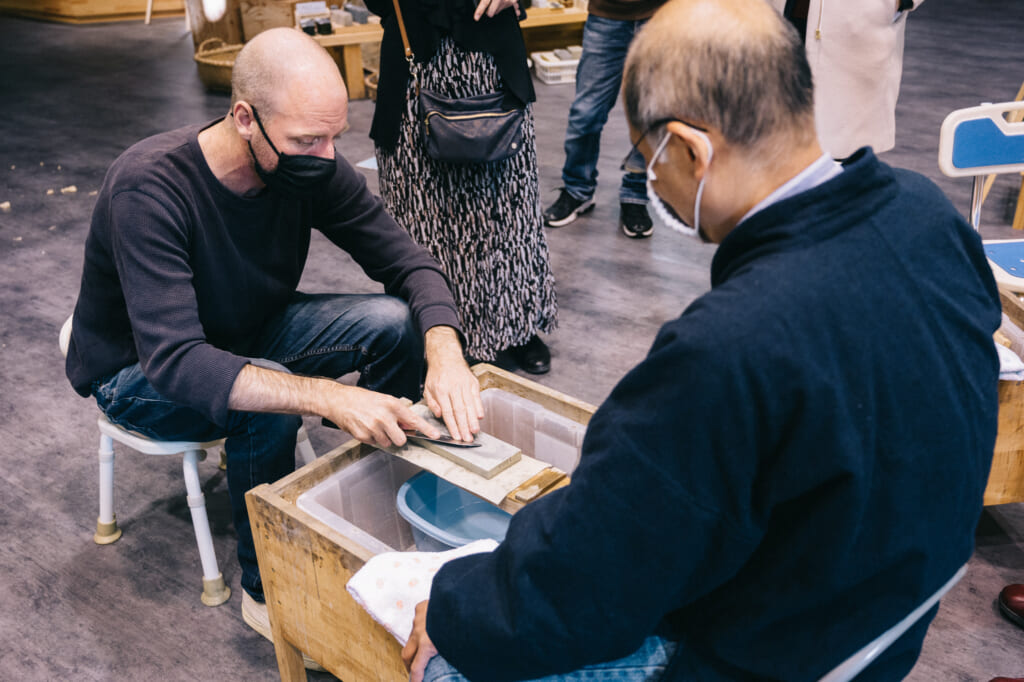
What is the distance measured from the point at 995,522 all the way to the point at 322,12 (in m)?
5.15

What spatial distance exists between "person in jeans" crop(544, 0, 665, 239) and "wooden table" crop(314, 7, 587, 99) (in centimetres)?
182

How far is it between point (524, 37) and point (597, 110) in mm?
3003

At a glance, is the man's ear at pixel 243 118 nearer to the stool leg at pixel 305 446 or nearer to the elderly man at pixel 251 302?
the elderly man at pixel 251 302

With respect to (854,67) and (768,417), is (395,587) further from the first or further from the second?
(854,67)

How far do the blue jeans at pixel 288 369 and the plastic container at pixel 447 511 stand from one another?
0.97 ft

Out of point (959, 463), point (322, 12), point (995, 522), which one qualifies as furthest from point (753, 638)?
point (322, 12)

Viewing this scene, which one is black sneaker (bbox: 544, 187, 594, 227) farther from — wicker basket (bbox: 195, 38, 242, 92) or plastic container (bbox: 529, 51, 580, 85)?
wicker basket (bbox: 195, 38, 242, 92)

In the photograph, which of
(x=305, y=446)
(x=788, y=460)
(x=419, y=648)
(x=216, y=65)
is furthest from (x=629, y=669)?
(x=216, y=65)

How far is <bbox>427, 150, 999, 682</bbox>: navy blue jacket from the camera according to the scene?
2.63 ft

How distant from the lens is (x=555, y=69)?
623 centimetres

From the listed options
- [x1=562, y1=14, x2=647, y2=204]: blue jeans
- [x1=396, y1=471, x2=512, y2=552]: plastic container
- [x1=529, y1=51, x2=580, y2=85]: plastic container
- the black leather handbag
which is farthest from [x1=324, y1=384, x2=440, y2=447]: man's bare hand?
[x1=529, y1=51, x2=580, y2=85]: plastic container

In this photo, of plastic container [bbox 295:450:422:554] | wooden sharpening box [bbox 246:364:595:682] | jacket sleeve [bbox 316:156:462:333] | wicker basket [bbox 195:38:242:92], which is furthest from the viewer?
wicker basket [bbox 195:38:242:92]

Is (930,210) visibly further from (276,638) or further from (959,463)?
(276,638)

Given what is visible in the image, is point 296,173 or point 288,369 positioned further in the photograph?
point 288,369
